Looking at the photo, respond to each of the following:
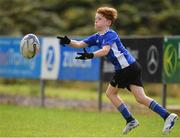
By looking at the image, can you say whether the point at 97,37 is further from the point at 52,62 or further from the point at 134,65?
the point at 52,62

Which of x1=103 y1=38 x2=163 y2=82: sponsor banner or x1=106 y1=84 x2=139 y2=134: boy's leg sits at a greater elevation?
x1=103 y1=38 x2=163 y2=82: sponsor banner

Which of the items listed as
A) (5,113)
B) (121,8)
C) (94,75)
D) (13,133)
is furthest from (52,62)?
(121,8)

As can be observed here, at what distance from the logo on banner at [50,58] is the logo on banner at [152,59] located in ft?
10.6

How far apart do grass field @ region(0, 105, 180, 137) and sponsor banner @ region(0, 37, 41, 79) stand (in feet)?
9.28

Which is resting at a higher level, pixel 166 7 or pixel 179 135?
pixel 166 7

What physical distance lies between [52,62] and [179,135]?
349 inches

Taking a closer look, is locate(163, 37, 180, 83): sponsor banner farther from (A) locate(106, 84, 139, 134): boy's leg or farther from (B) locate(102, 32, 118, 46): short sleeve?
(B) locate(102, 32, 118, 46): short sleeve

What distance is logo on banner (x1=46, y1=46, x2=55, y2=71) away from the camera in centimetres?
2000

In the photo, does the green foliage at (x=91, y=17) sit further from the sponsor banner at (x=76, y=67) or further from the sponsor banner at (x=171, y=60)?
the sponsor banner at (x=171, y=60)

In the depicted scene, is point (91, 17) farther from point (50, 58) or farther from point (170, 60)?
point (170, 60)

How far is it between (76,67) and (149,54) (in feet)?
7.84

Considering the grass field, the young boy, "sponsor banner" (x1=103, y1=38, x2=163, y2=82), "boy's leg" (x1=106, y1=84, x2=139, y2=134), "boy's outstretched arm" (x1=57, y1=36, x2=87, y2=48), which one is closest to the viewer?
the young boy

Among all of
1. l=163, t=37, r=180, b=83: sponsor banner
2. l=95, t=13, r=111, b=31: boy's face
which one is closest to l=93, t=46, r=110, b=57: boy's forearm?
l=95, t=13, r=111, b=31: boy's face

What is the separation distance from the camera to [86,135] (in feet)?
38.0
